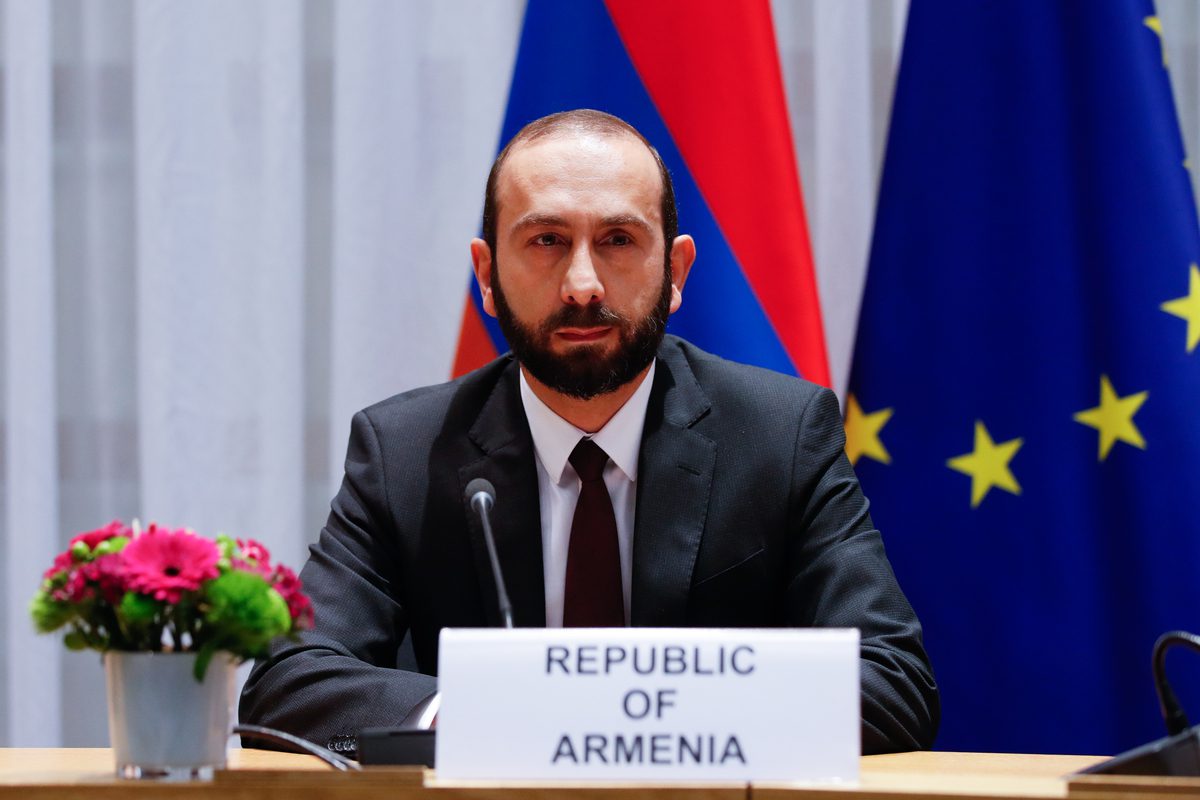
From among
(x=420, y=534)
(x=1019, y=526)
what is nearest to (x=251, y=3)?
(x=420, y=534)

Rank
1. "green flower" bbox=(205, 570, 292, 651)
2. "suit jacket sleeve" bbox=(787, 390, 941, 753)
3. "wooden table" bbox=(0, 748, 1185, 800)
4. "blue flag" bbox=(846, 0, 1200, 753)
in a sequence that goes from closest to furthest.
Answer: "wooden table" bbox=(0, 748, 1185, 800), "green flower" bbox=(205, 570, 292, 651), "suit jacket sleeve" bbox=(787, 390, 941, 753), "blue flag" bbox=(846, 0, 1200, 753)

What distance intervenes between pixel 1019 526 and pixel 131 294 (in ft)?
6.72

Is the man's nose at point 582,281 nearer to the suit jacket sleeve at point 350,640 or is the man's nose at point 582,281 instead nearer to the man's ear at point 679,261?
the man's ear at point 679,261

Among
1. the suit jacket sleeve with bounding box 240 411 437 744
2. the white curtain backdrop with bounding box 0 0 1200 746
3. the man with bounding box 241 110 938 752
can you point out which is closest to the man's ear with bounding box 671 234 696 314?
the man with bounding box 241 110 938 752

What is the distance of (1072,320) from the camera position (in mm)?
2584

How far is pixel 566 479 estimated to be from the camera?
2.12 meters

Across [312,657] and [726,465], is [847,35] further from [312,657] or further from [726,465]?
[312,657]

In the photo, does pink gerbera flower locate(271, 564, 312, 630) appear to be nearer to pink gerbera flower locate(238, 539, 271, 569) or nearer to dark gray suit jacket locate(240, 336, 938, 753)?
pink gerbera flower locate(238, 539, 271, 569)

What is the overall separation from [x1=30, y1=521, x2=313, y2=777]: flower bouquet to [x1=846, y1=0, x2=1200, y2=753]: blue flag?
1.68 meters

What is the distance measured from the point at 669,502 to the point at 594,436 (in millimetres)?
163

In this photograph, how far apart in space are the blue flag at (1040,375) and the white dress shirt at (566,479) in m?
0.74

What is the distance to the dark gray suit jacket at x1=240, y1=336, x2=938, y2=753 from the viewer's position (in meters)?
2.00

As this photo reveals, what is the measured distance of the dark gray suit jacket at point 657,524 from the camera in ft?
6.57

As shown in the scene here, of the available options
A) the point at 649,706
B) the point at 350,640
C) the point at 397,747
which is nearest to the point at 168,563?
the point at 397,747
